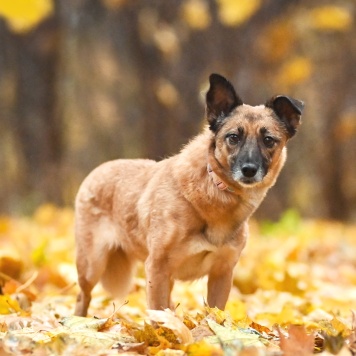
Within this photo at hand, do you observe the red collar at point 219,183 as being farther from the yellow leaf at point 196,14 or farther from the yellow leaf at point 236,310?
the yellow leaf at point 196,14

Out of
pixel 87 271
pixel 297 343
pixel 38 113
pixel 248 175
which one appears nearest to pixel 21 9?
pixel 87 271

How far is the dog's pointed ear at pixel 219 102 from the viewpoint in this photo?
5.55m

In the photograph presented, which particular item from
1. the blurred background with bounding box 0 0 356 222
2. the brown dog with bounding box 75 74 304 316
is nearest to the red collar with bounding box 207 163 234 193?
the brown dog with bounding box 75 74 304 316

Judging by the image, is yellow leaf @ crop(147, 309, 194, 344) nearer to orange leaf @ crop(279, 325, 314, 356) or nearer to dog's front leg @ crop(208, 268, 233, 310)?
orange leaf @ crop(279, 325, 314, 356)

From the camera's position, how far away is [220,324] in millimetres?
4305

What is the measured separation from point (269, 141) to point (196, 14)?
10925 mm

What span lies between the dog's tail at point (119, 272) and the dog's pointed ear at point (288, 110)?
1821mm

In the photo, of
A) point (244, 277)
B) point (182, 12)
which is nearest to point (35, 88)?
point (182, 12)

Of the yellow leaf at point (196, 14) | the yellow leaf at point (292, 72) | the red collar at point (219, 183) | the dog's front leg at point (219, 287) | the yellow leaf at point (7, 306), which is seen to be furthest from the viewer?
the yellow leaf at point (292, 72)

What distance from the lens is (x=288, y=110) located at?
221 inches

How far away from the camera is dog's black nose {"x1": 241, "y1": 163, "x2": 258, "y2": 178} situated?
202 inches

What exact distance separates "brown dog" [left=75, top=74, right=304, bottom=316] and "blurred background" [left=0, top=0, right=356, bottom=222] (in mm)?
7645

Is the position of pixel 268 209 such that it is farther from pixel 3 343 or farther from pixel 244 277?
pixel 3 343

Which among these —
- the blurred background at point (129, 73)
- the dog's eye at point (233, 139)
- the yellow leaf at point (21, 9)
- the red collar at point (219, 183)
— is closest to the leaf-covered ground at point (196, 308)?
the red collar at point (219, 183)
